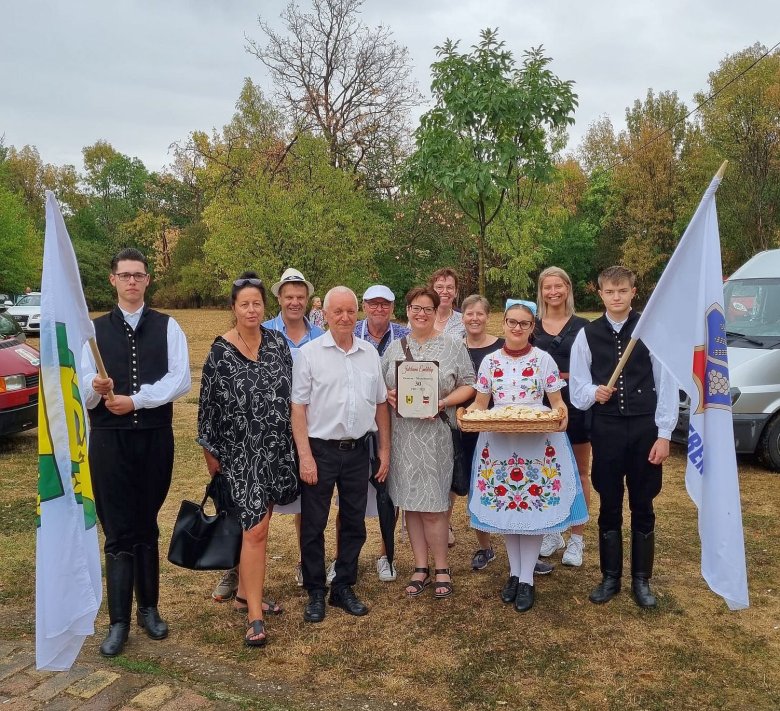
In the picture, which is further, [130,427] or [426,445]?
[426,445]

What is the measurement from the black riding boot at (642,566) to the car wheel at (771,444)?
13.3 feet

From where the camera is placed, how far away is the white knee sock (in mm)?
4441

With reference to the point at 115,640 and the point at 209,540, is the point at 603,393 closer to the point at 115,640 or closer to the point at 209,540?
the point at 209,540

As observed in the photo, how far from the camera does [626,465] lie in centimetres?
429

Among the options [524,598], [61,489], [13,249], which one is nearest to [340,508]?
[524,598]

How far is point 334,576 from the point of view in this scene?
4594mm

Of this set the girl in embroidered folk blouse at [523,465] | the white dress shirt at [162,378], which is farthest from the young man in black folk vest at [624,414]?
the white dress shirt at [162,378]

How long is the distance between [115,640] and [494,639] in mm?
2142

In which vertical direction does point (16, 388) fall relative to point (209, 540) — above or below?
above

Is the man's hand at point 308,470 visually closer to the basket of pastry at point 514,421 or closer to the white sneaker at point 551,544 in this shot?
the basket of pastry at point 514,421

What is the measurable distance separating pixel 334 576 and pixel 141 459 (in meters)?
1.55

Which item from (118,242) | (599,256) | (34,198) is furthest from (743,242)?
(34,198)

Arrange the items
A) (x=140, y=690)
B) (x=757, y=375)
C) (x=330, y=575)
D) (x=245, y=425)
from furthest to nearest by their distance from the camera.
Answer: (x=757, y=375) < (x=330, y=575) < (x=245, y=425) < (x=140, y=690)

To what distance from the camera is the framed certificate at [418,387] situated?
171 inches
